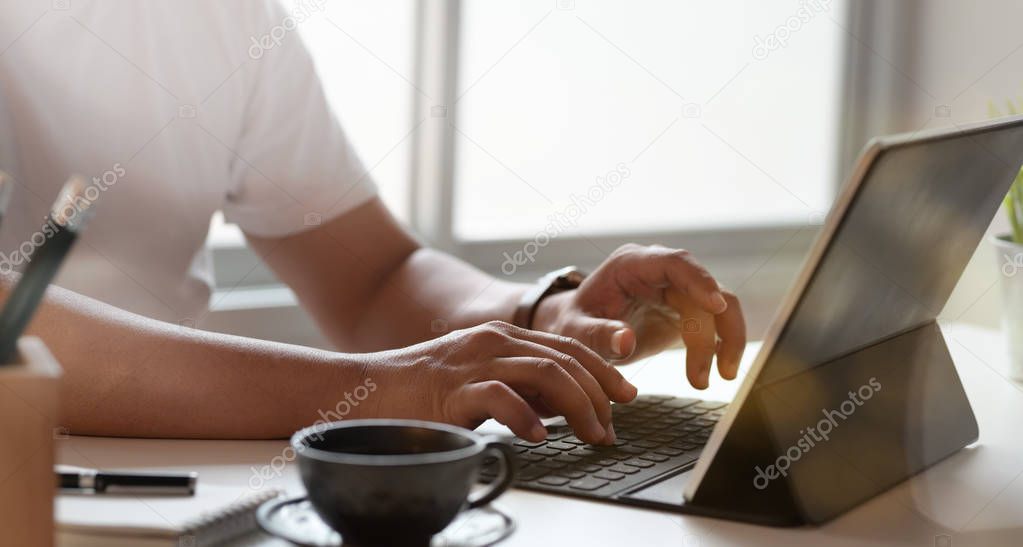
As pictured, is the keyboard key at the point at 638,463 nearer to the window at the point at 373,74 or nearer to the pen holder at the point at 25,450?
the pen holder at the point at 25,450

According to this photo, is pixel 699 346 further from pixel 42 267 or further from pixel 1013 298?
pixel 42 267

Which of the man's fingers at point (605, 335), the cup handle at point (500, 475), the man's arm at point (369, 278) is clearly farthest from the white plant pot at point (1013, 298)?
the cup handle at point (500, 475)

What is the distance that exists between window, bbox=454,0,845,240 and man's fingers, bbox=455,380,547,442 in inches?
58.5

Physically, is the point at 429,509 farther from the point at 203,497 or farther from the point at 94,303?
the point at 94,303

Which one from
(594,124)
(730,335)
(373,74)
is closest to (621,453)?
(730,335)

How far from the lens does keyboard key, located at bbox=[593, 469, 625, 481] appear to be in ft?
3.01

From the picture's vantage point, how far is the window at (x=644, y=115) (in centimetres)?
249

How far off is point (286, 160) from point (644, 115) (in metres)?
1.25

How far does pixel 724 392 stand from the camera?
1.38 m

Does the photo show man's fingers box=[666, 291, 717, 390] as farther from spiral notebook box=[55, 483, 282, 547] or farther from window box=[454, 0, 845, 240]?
window box=[454, 0, 845, 240]

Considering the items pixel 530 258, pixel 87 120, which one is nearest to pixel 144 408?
pixel 87 120

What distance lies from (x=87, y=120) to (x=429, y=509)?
1077 mm

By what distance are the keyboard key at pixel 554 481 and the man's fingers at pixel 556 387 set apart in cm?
8

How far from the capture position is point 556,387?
983 mm
